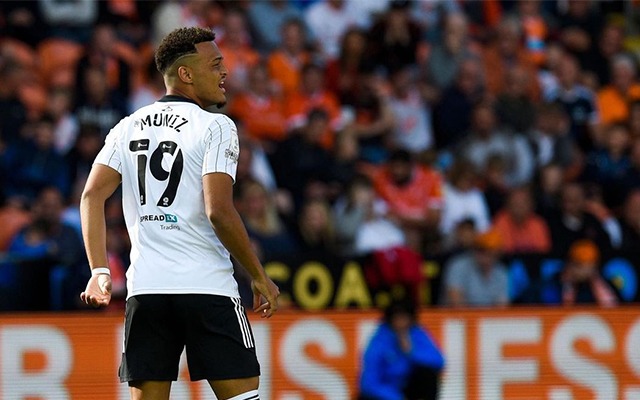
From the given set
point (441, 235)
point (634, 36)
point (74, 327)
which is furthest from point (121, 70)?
point (634, 36)

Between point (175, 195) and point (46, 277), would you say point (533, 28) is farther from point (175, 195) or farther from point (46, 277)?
point (175, 195)

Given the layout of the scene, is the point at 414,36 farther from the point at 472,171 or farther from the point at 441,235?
the point at 441,235

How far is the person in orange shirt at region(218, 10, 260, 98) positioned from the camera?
13.2 m

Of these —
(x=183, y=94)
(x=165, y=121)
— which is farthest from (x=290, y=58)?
(x=165, y=121)

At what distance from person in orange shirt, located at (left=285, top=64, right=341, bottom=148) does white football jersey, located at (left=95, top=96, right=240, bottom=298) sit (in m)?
7.77

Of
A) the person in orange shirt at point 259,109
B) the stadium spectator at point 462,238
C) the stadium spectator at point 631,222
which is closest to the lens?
the stadium spectator at point 462,238

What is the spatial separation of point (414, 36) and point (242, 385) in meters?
9.59

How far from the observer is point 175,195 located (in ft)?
17.8

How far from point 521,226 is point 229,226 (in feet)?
24.2

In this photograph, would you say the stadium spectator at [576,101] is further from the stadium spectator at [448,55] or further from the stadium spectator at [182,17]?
the stadium spectator at [182,17]

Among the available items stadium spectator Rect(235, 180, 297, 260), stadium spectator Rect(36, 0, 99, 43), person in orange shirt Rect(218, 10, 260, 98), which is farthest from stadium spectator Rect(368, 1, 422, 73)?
stadium spectator Rect(235, 180, 297, 260)

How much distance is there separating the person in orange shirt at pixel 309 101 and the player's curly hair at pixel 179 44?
767 cm

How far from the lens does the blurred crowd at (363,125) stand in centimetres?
1142

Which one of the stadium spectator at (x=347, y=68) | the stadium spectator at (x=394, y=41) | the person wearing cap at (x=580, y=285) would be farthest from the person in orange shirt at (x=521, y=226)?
the stadium spectator at (x=394, y=41)
